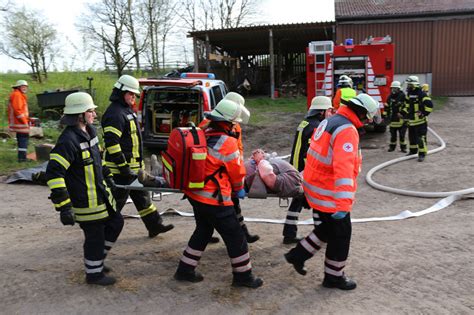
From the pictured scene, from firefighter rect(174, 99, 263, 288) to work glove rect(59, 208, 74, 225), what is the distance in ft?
3.03

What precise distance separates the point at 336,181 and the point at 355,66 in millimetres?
8980

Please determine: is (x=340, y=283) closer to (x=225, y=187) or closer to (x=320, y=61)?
(x=225, y=187)

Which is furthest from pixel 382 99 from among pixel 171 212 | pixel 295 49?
pixel 295 49

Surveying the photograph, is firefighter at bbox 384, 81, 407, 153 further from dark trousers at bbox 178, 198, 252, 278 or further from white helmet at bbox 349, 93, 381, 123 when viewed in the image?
dark trousers at bbox 178, 198, 252, 278

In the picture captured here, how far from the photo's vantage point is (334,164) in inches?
139

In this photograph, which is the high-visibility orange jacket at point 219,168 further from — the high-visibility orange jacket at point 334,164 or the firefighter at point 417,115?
the firefighter at point 417,115

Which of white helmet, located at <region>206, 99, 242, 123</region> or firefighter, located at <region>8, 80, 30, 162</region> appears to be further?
firefighter, located at <region>8, 80, 30, 162</region>

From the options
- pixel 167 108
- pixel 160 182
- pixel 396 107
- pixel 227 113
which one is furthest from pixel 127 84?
pixel 396 107

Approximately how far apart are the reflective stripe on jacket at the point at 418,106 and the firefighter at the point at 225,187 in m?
6.75

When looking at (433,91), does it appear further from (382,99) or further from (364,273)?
(364,273)

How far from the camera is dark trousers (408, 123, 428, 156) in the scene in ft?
30.0

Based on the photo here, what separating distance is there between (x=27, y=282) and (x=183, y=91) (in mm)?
5729

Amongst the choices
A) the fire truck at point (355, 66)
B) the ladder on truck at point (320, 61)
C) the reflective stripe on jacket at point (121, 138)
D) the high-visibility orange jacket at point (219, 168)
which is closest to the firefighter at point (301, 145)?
the high-visibility orange jacket at point (219, 168)

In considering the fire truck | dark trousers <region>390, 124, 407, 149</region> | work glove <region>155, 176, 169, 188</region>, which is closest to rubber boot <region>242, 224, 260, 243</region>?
work glove <region>155, 176, 169, 188</region>
